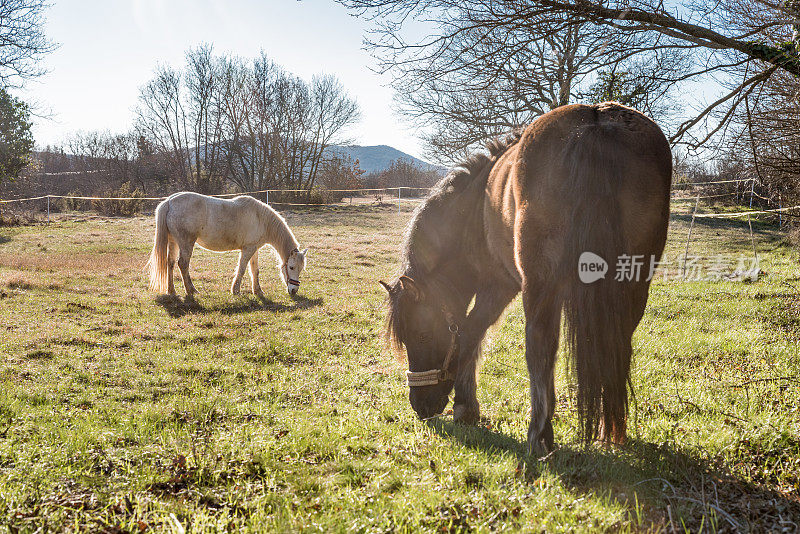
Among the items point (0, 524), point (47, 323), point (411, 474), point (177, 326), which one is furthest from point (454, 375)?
point (47, 323)

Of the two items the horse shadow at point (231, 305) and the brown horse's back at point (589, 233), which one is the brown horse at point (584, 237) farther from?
the horse shadow at point (231, 305)

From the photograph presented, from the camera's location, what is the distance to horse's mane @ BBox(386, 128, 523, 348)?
3453mm

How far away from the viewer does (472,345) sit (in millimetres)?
3469

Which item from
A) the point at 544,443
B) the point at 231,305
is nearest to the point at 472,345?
the point at 544,443

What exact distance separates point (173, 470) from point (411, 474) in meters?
1.36

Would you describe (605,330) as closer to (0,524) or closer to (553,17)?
(553,17)

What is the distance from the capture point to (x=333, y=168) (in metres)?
30.9

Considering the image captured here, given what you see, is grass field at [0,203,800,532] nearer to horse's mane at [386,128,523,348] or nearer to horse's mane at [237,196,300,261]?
horse's mane at [386,128,523,348]

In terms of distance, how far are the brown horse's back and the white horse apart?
23.1ft

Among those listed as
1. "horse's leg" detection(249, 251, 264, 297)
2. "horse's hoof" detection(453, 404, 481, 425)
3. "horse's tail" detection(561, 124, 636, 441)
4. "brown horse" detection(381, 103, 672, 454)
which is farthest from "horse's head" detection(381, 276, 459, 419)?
"horse's leg" detection(249, 251, 264, 297)

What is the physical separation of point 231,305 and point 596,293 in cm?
702

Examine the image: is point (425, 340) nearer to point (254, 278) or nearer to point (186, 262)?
point (254, 278)

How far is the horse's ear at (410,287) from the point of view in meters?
3.27

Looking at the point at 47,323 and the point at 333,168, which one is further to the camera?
the point at 333,168
